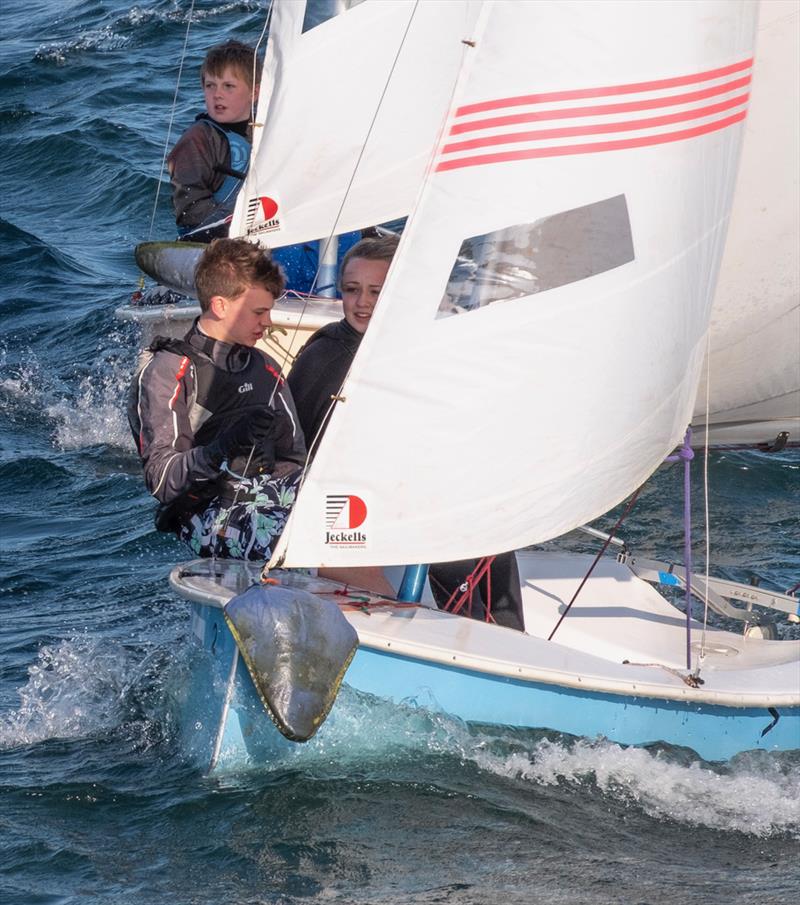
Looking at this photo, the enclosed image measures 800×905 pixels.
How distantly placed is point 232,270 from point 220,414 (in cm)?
40

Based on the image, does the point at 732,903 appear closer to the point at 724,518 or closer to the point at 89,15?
the point at 724,518

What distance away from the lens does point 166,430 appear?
4.25 metres

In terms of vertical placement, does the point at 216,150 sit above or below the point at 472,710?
above

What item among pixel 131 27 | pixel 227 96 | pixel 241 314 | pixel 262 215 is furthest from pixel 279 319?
pixel 131 27

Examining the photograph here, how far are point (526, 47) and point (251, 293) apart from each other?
1059 mm

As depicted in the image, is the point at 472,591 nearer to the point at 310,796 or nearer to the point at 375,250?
the point at 310,796

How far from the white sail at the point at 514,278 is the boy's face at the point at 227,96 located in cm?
366

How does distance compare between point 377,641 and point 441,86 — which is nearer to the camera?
point 377,641

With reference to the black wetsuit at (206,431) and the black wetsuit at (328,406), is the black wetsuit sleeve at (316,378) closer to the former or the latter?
the black wetsuit at (328,406)

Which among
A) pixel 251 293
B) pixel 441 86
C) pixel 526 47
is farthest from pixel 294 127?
pixel 526 47

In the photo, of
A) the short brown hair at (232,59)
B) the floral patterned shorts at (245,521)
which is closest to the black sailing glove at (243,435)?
the floral patterned shorts at (245,521)

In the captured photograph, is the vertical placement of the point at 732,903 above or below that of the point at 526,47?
below

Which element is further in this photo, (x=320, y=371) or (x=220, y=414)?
(x=320, y=371)

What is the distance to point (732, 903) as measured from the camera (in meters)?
3.75
